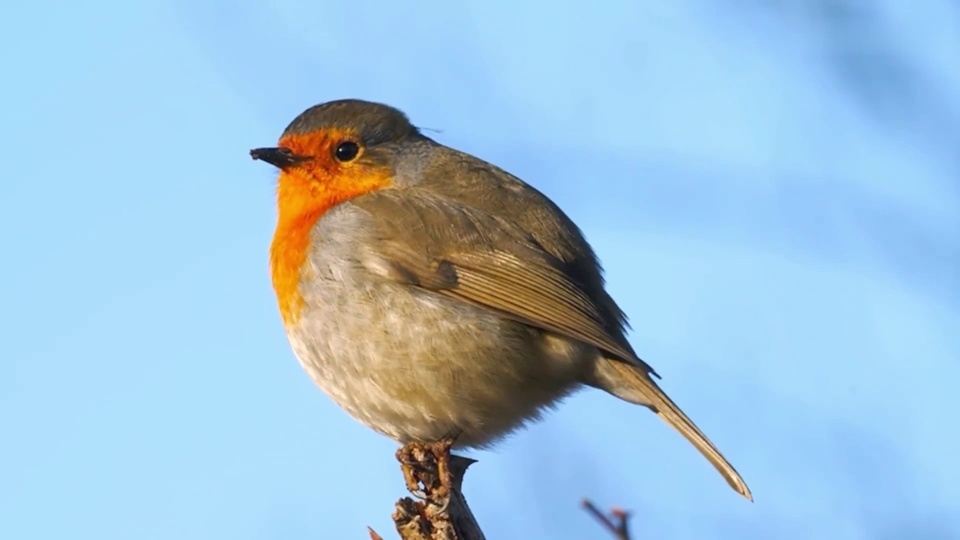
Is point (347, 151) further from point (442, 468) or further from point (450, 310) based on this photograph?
point (442, 468)

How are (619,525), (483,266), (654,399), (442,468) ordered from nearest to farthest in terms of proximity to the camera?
(619,525), (442,468), (654,399), (483,266)

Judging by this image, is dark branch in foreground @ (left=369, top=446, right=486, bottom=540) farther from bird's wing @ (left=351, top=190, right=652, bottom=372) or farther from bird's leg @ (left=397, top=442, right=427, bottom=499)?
bird's wing @ (left=351, top=190, right=652, bottom=372)

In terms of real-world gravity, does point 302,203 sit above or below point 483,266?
above

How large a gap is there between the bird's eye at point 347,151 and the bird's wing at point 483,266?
1.07ft

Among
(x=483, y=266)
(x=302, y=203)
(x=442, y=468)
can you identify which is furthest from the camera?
(x=302, y=203)

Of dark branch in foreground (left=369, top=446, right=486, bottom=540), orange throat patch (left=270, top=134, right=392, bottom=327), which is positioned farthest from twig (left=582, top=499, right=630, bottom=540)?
orange throat patch (left=270, top=134, right=392, bottom=327)

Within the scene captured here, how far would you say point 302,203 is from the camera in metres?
4.61

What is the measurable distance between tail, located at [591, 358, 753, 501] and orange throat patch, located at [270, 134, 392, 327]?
1045mm

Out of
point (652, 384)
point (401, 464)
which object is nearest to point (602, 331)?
point (652, 384)

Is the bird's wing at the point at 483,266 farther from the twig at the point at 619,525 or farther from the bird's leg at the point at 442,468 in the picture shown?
the twig at the point at 619,525

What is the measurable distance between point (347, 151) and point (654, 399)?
1.56 metres

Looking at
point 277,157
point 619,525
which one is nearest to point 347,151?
point 277,157

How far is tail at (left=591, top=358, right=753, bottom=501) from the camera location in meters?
3.81

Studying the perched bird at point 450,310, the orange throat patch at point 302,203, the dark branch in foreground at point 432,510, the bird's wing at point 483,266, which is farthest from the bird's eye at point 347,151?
the dark branch in foreground at point 432,510
